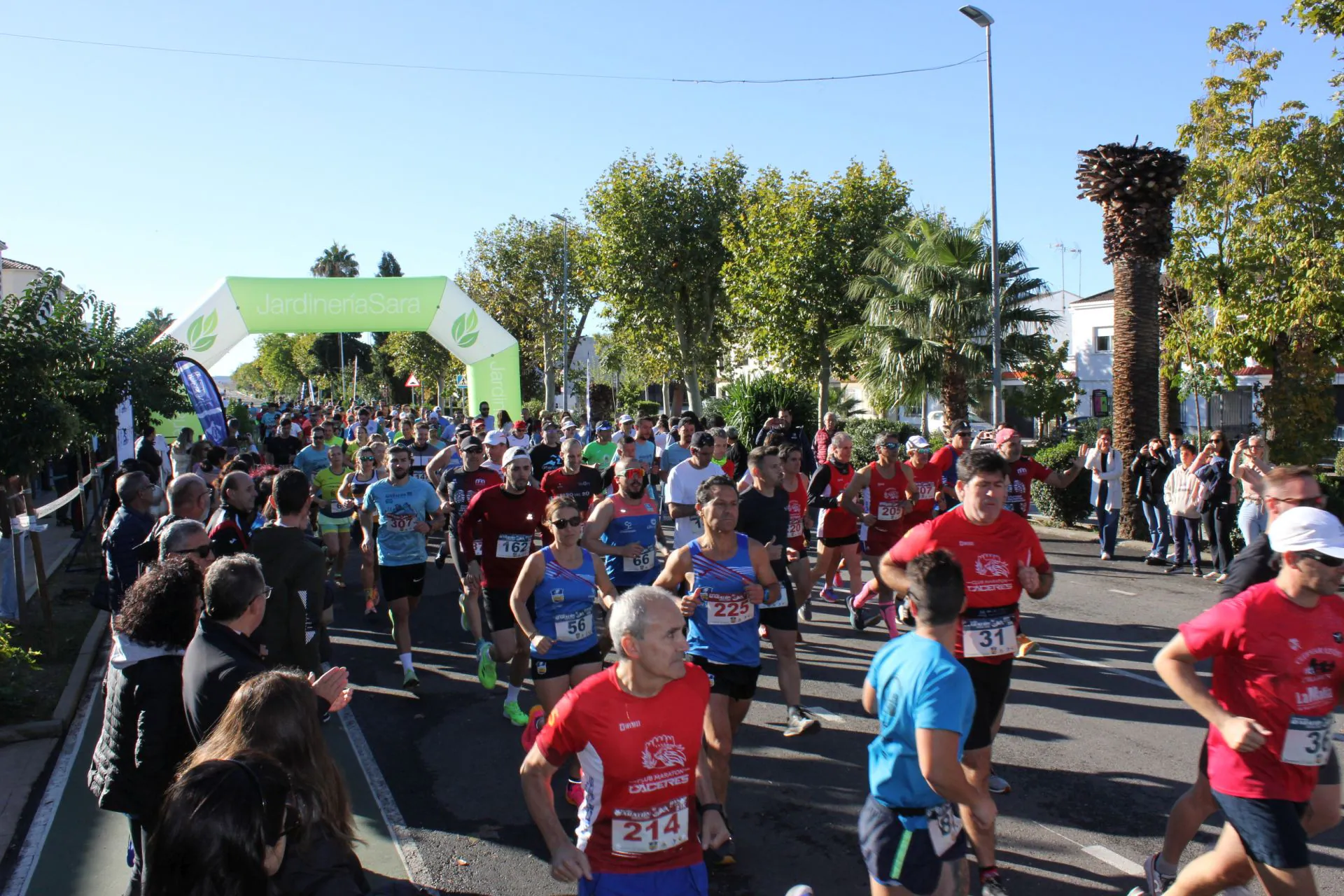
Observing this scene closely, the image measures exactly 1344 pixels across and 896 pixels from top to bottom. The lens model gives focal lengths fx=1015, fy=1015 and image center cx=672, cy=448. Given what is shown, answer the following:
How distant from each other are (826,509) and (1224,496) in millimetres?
5522

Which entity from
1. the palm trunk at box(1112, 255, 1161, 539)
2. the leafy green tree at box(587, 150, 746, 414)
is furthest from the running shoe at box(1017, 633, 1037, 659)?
the leafy green tree at box(587, 150, 746, 414)

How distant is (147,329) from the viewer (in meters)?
16.3

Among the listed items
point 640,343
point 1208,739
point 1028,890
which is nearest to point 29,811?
point 1028,890

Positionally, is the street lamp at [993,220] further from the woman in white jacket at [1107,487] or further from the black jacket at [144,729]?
the black jacket at [144,729]

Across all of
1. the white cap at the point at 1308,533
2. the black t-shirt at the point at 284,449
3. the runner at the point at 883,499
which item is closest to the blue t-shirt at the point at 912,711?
the white cap at the point at 1308,533

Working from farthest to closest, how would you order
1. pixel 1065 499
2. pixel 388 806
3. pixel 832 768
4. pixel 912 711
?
pixel 1065 499 < pixel 832 768 < pixel 388 806 < pixel 912 711

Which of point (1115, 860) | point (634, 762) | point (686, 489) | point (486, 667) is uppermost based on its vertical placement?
point (686, 489)

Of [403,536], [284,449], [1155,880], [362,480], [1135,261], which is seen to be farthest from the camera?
[284,449]

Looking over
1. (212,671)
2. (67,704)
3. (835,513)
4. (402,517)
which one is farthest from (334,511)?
(212,671)

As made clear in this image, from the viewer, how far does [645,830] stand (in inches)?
123

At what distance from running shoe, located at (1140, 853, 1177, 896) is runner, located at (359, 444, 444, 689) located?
5494 millimetres

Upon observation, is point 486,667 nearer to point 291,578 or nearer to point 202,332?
point 291,578

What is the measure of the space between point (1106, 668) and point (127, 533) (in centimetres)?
741

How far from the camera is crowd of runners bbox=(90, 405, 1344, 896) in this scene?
10.5 ft
